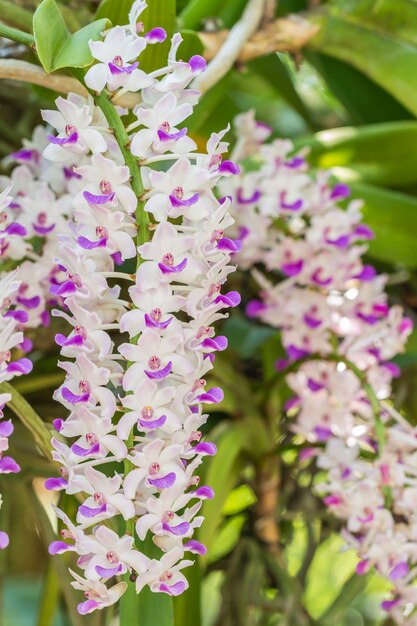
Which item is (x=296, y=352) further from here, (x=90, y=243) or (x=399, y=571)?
(x=90, y=243)

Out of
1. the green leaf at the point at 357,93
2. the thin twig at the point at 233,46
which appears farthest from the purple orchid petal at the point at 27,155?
the green leaf at the point at 357,93

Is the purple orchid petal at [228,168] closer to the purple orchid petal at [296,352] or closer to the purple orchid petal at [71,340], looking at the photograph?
the purple orchid petal at [71,340]

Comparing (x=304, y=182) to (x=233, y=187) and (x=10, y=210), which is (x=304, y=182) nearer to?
(x=233, y=187)

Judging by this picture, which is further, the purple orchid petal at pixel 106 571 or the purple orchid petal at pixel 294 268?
the purple orchid petal at pixel 294 268

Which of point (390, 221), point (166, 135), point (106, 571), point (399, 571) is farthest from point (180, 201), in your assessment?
point (390, 221)

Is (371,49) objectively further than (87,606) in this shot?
Yes

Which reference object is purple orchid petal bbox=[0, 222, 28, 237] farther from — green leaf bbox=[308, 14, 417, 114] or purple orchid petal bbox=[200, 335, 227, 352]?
green leaf bbox=[308, 14, 417, 114]

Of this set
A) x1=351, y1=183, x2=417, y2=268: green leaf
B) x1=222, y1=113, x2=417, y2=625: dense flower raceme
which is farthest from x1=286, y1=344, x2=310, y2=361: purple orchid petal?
x1=351, y1=183, x2=417, y2=268: green leaf
